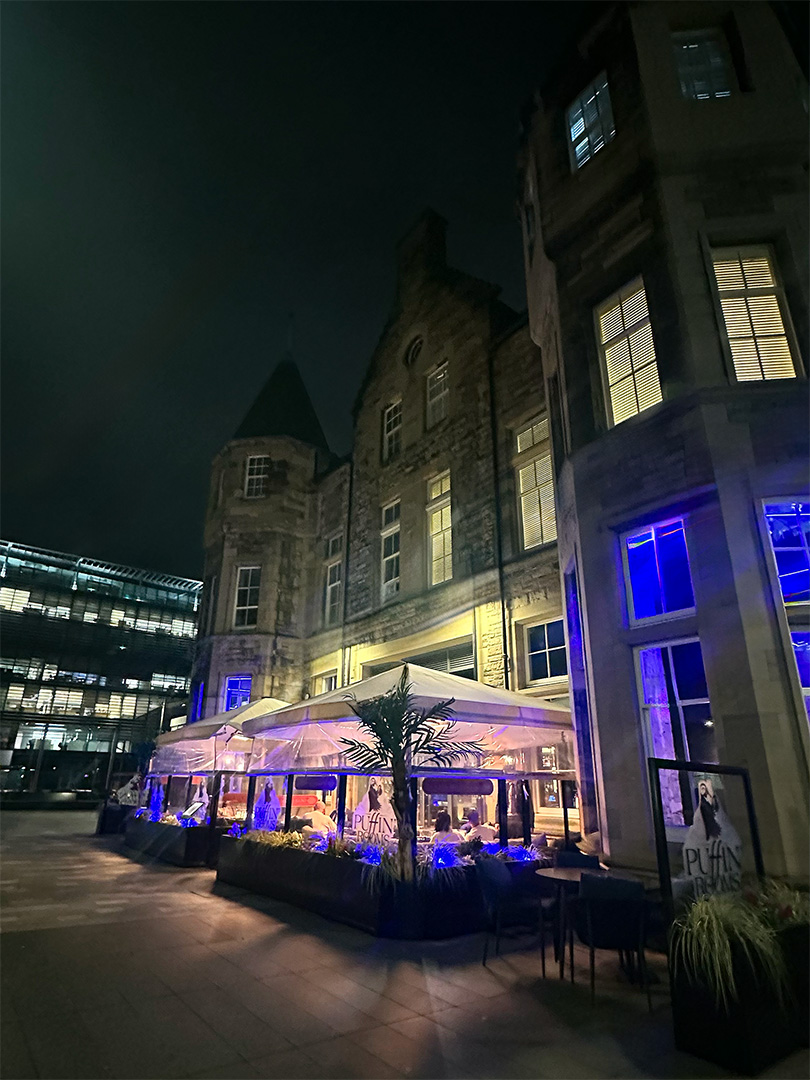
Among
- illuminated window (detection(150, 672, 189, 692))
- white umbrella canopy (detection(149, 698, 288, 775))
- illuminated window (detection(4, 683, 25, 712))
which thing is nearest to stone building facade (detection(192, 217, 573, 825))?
white umbrella canopy (detection(149, 698, 288, 775))

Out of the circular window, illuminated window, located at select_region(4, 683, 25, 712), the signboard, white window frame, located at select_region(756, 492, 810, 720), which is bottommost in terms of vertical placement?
the signboard

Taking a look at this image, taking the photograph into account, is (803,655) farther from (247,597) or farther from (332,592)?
(247,597)

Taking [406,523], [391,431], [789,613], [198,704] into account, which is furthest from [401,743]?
[198,704]

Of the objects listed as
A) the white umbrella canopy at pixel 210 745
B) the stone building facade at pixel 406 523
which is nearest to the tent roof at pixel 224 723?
the white umbrella canopy at pixel 210 745

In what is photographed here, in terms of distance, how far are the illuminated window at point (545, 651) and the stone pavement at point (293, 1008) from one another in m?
6.30

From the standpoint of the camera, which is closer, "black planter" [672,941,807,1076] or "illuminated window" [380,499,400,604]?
"black planter" [672,941,807,1076]

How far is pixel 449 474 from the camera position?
16484mm

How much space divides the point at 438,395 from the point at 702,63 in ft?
31.5

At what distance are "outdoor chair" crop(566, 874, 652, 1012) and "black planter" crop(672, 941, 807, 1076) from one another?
907mm

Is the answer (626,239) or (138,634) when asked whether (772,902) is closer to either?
(626,239)

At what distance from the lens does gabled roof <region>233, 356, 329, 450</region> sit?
2477 cm

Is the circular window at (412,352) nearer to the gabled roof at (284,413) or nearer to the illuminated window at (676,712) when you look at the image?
the gabled roof at (284,413)

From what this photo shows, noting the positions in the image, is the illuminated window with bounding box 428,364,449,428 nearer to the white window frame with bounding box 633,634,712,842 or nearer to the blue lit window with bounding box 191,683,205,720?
the white window frame with bounding box 633,634,712,842

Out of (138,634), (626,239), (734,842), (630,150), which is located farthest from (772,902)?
(138,634)
